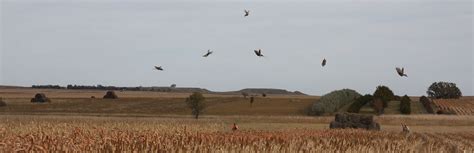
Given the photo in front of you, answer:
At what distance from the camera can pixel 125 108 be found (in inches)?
3602

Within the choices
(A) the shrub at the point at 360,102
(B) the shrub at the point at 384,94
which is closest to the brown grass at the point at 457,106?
(B) the shrub at the point at 384,94

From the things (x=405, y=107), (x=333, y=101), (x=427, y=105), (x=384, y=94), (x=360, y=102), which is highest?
(x=384, y=94)

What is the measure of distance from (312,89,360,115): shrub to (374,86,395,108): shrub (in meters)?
5.29

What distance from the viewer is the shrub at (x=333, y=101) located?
273 feet

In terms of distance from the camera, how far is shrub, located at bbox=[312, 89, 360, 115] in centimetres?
8312

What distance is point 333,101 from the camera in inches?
3376

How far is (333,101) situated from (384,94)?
6.21m

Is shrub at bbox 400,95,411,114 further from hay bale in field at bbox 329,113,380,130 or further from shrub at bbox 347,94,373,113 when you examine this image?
hay bale in field at bbox 329,113,380,130

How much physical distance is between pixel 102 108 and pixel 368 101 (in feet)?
112

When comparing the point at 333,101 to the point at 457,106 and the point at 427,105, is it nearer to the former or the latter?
the point at 427,105

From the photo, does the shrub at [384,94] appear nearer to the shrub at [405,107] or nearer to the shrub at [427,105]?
the shrub at [405,107]

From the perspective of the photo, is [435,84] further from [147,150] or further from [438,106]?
[147,150]

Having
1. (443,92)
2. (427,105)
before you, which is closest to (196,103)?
(427,105)

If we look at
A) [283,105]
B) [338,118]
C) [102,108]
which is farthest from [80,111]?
[338,118]
